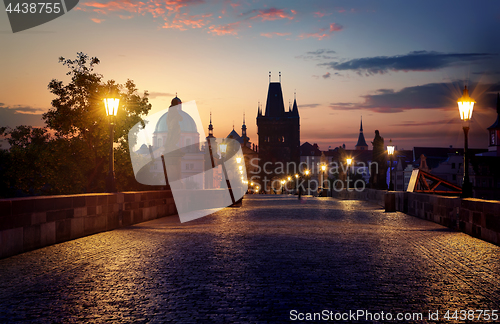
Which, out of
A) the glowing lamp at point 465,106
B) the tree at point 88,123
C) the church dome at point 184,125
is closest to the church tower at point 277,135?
the church dome at point 184,125

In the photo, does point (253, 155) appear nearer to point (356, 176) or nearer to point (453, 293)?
point (356, 176)

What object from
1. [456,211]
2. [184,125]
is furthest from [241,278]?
[184,125]

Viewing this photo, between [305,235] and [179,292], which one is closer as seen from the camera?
[179,292]

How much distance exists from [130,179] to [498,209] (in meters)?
41.8

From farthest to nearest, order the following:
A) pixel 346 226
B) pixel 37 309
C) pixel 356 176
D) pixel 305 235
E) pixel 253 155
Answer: pixel 253 155 → pixel 356 176 → pixel 346 226 → pixel 305 235 → pixel 37 309

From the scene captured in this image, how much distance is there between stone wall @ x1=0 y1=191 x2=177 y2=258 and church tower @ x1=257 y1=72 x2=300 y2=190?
12458cm

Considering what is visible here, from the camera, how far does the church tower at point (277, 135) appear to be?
142125mm

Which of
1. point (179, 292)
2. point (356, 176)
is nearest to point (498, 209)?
point (179, 292)

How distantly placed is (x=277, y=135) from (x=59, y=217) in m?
133

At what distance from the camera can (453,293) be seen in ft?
20.2

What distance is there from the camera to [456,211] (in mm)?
14719

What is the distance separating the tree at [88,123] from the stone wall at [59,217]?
82.2ft

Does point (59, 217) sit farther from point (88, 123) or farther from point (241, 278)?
point (88, 123)

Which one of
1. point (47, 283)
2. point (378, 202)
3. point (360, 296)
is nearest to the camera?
point (360, 296)
